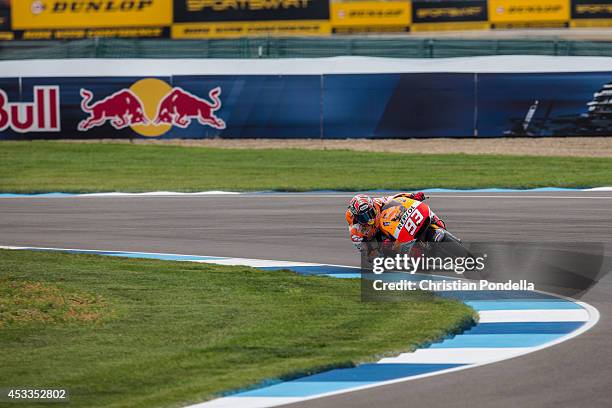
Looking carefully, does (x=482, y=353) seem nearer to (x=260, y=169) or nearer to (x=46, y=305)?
(x=46, y=305)

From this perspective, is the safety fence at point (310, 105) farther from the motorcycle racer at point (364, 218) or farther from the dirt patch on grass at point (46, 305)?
the dirt patch on grass at point (46, 305)

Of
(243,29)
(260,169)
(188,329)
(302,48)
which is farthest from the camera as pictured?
(243,29)

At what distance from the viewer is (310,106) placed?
3145 centimetres

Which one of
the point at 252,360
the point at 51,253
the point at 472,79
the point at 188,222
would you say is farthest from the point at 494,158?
the point at 252,360

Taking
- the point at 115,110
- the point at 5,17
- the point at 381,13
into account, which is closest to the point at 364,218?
the point at 115,110

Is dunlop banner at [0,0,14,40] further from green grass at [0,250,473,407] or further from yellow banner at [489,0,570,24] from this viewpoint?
green grass at [0,250,473,407]

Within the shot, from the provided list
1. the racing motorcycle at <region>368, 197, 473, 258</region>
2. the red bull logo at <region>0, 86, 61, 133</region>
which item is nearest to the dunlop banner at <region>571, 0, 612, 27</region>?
the red bull logo at <region>0, 86, 61, 133</region>

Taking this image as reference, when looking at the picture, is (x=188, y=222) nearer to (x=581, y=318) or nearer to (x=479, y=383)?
(x=581, y=318)

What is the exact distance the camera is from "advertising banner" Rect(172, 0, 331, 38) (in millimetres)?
46125

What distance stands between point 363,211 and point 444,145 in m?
20.1

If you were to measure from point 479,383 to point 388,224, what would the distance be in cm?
419

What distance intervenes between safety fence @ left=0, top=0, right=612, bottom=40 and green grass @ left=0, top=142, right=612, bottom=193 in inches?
635

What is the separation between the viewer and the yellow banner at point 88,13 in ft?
153

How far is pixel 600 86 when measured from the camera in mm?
30578
